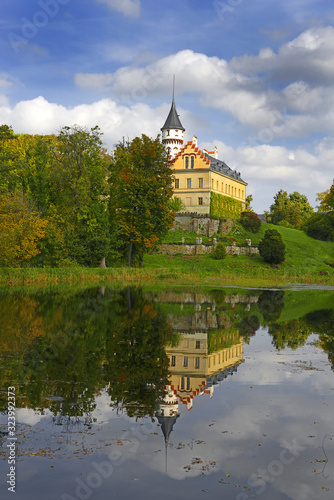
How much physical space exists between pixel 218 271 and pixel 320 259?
55.6ft

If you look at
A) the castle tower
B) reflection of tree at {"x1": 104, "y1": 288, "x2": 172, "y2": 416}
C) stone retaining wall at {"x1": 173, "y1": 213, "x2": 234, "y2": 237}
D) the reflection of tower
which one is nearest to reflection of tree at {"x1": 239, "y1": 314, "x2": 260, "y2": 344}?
reflection of tree at {"x1": 104, "y1": 288, "x2": 172, "y2": 416}

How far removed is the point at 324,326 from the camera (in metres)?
20.5

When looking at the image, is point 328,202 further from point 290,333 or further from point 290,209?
point 290,333

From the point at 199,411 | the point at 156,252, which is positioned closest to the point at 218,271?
the point at 156,252

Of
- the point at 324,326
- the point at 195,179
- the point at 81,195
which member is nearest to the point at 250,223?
the point at 195,179

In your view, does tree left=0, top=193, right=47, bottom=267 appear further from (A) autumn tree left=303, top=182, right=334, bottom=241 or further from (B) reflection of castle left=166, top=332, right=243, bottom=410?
(A) autumn tree left=303, top=182, right=334, bottom=241

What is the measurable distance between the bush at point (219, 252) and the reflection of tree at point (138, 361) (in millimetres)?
39837

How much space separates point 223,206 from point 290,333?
65637mm

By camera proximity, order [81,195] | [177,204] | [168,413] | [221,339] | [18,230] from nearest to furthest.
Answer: [168,413]
[221,339]
[18,230]
[81,195]
[177,204]

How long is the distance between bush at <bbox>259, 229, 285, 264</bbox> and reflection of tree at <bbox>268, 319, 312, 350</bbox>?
39600 mm

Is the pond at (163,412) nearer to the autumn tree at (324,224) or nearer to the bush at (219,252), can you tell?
the bush at (219,252)

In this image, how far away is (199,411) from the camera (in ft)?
30.5

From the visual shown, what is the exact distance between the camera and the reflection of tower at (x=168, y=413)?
26.9 ft

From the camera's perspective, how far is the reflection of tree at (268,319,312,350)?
55.1 feet
